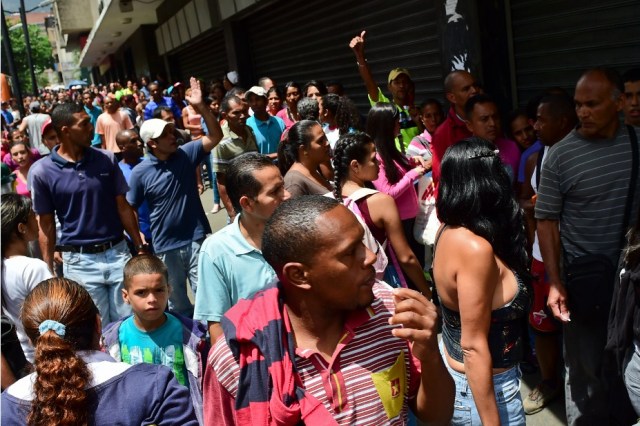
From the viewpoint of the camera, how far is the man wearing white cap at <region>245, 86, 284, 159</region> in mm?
6801

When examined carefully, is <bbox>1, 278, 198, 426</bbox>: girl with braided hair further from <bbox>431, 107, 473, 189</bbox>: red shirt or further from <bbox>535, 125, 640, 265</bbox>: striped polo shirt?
<bbox>431, 107, 473, 189</bbox>: red shirt

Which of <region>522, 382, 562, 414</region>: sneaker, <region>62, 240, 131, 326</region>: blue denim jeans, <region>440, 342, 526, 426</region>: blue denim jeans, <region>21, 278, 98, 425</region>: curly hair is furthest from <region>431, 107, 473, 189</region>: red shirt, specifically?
<region>21, 278, 98, 425</region>: curly hair

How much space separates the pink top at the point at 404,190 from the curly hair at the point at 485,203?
173 centimetres

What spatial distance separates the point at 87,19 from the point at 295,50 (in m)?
21.9

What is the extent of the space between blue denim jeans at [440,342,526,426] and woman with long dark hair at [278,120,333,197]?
1.87 meters

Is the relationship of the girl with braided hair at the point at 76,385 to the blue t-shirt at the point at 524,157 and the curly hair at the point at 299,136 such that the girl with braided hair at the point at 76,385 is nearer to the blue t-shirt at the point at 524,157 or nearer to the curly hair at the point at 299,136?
the curly hair at the point at 299,136

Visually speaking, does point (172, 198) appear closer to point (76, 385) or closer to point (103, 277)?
point (103, 277)

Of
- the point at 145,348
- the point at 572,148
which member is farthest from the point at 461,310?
the point at 145,348

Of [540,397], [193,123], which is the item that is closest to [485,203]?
[540,397]

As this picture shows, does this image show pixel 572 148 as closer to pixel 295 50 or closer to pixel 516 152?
pixel 516 152

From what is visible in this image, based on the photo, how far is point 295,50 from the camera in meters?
10.9

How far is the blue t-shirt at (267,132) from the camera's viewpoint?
678cm

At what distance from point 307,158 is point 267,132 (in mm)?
2838

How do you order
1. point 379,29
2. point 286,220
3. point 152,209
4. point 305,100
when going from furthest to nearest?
point 379,29 → point 305,100 → point 152,209 → point 286,220
